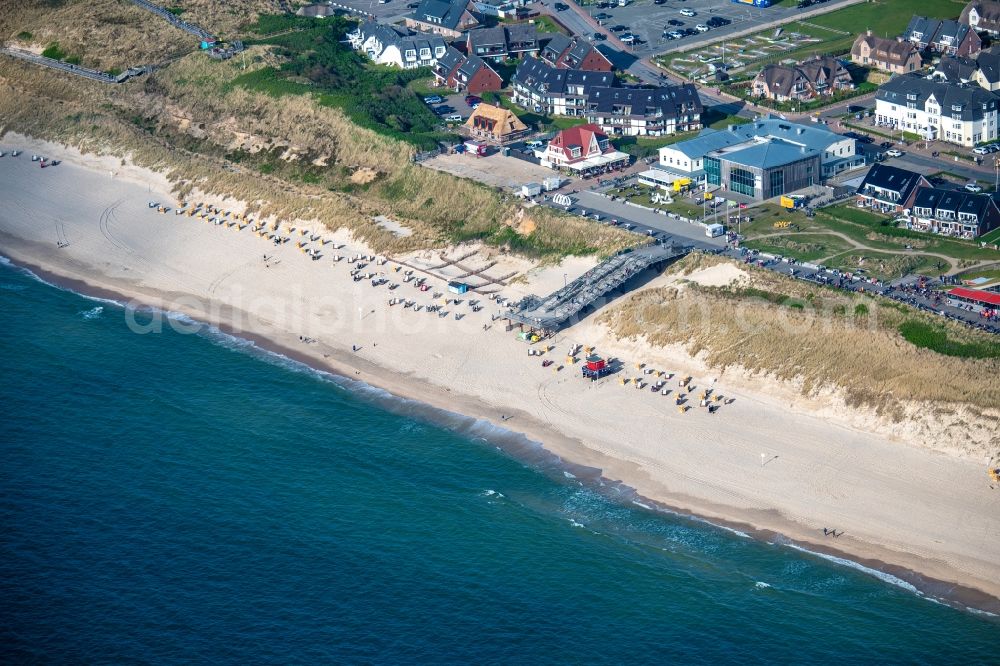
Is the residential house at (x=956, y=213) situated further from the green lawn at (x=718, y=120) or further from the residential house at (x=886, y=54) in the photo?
the residential house at (x=886, y=54)

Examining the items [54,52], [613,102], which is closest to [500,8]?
[613,102]

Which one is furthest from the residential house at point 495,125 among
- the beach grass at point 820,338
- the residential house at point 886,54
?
the residential house at point 886,54

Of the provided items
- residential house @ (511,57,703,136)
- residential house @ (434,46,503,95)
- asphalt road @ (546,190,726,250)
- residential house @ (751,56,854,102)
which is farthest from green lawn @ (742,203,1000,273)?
residential house @ (434,46,503,95)

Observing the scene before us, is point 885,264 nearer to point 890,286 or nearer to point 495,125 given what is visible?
point 890,286

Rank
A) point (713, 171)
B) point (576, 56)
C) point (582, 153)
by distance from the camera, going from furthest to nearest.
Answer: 1. point (576, 56)
2. point (582, 153)
3. point (713, 171)

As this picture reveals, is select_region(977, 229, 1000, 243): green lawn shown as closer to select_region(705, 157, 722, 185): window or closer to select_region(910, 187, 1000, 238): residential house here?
select_region(910, 187, 1000, 238): residential house

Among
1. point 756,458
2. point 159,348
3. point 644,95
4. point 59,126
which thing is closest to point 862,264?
point 756,458
